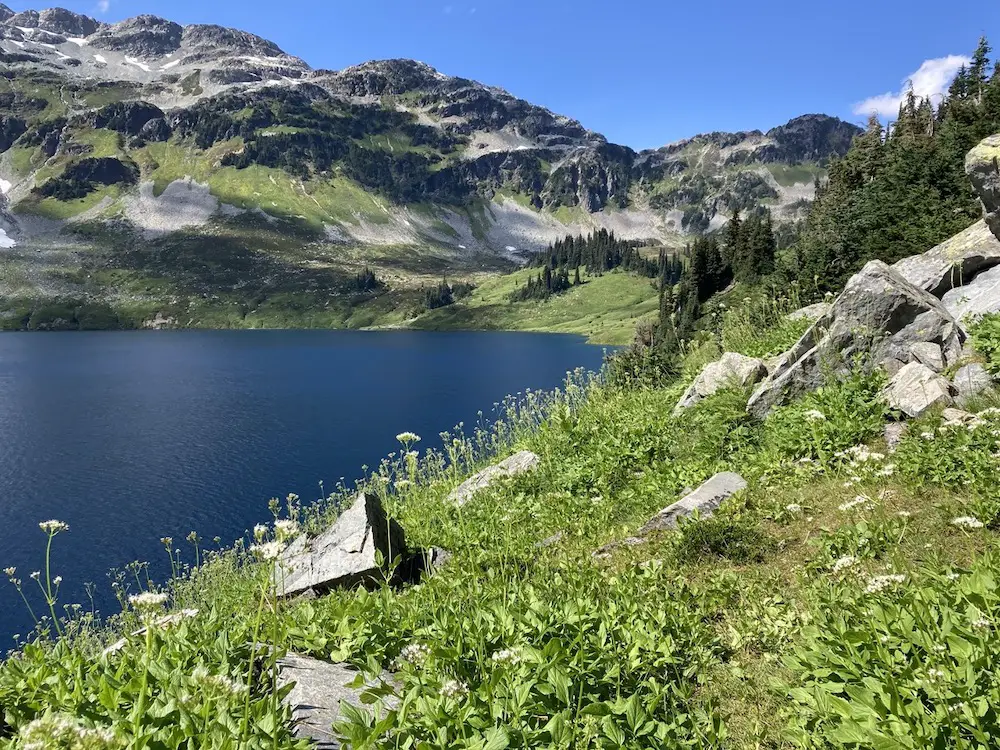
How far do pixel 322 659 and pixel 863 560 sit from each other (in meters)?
6.21

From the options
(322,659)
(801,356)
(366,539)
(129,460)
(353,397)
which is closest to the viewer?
(322,659)

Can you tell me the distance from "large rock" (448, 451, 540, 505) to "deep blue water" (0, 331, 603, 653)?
73.3ft

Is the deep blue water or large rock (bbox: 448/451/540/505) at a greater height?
large rock (bbox: 448/451/540/505)

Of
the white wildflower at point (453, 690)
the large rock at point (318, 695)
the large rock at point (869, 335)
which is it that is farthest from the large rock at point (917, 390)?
the large rock at point (318, 695)

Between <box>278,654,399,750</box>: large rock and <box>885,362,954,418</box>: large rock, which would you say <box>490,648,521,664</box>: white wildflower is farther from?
<box>885,362,954,418</box>: large rock

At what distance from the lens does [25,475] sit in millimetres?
47062

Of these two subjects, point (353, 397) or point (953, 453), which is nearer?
point (953, 453)

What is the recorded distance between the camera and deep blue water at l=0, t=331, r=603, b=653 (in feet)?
114

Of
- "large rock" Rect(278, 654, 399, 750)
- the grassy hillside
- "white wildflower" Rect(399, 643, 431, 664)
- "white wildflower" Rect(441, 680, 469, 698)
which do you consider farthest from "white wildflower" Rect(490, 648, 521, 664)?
"large rock" Rect(278, 654, 399, 750)

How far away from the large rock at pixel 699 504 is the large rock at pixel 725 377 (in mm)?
4397

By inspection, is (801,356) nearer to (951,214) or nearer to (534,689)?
(534,689)

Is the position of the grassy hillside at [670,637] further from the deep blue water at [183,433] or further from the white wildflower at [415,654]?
the deep blue water at [183,433]

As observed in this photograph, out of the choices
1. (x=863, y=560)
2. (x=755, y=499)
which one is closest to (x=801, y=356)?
(x=755, y=499)

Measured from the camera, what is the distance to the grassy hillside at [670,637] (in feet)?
11.3
